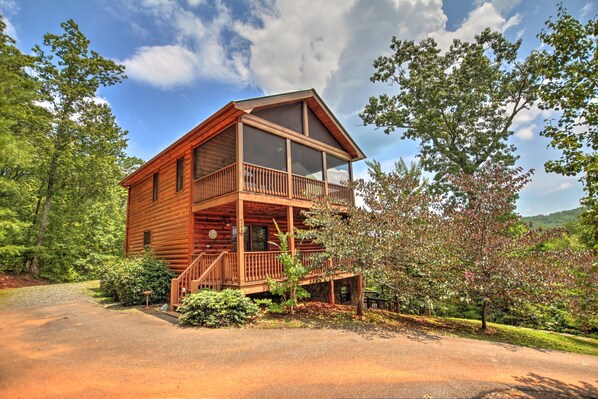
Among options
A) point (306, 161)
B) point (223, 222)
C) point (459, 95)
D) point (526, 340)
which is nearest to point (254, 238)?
point (223, 222)

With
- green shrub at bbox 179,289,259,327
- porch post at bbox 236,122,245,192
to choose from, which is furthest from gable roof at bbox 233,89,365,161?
green shrub at bbox 179,289,259,327

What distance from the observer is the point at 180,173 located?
12766mm

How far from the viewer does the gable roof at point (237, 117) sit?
985 centimetres

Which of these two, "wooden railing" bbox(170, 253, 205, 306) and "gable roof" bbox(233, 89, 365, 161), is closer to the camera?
"wooden railing" bbox(170, 253, 205, 306)

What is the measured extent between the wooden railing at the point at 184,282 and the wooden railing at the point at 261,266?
80.1 inches

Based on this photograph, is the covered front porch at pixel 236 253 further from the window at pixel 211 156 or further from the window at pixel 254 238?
the window at pixel 211 156

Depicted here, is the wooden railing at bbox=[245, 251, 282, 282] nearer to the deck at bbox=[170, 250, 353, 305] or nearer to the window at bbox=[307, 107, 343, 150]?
the deck at bbox=[170, 250, 353, 305]

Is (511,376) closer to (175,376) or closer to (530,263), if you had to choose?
(530,263)

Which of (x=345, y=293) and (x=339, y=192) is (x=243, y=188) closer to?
(x=339, y=192)

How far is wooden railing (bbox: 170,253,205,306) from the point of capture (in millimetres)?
9161

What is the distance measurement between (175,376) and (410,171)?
2178 cm

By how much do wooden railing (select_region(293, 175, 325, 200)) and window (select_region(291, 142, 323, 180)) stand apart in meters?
0.93

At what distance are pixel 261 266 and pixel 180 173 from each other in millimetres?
6191

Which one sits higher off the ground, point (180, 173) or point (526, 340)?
point (180, 173)
